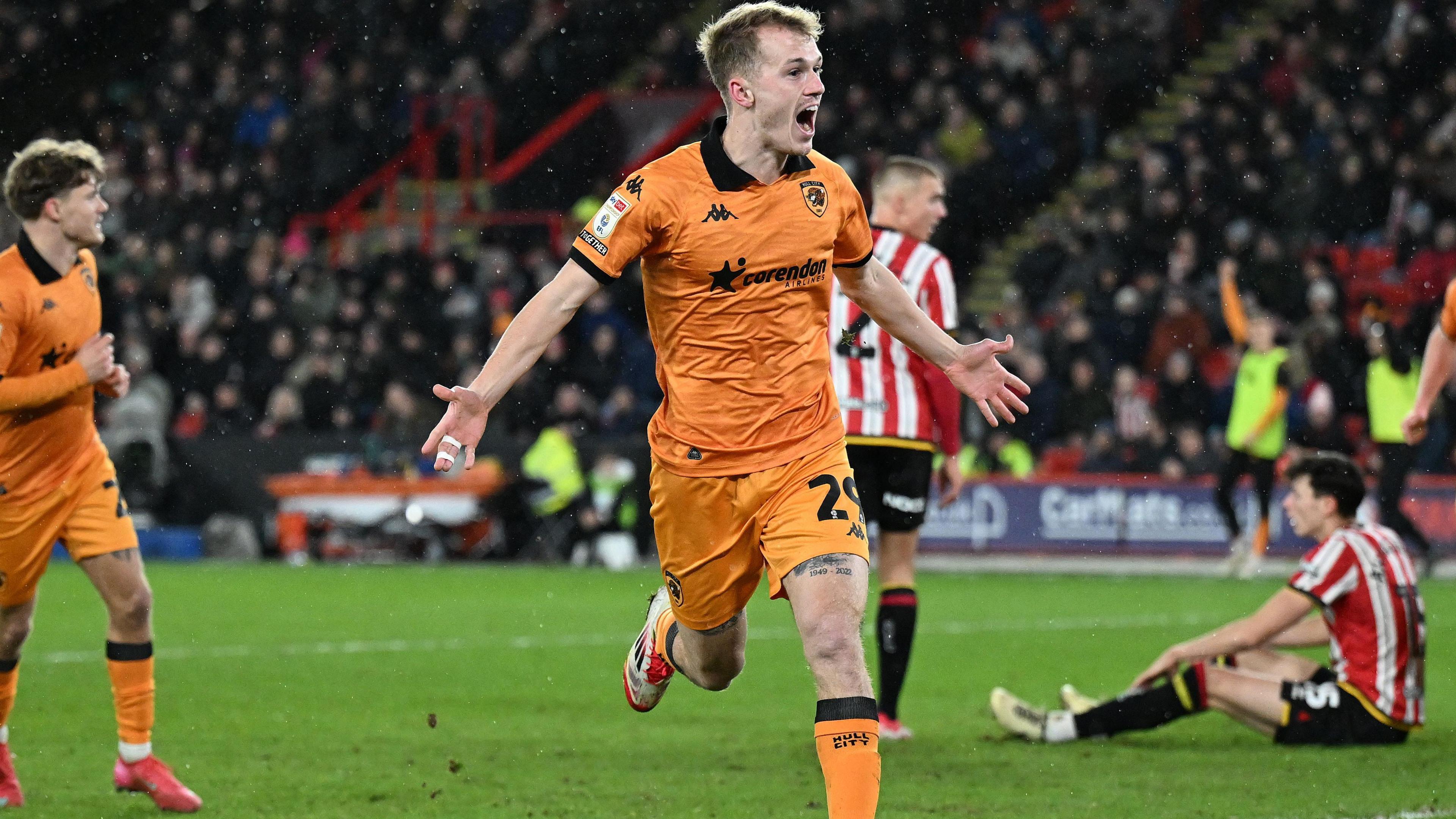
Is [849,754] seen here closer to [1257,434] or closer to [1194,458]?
[1257,434]

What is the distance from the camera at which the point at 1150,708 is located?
7422 mm

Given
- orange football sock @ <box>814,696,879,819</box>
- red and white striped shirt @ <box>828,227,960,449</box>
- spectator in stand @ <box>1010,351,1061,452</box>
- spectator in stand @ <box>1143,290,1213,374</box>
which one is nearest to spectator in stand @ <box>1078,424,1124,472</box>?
spectator in stand @ <box>1010,351,1061,452</box>

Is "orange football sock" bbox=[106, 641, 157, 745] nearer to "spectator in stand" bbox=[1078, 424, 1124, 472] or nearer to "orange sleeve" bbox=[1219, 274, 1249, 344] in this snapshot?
"orange sleeve" bbox=[1219, 274, 1249, 344]

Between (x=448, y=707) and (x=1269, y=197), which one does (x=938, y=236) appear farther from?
(x=448, y=707)

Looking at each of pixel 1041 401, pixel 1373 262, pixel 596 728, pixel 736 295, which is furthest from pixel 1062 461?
pixel 736 295

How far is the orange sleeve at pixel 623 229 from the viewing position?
5074 millimetres

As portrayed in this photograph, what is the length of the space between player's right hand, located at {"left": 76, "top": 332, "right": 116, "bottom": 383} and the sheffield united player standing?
9.44 feet

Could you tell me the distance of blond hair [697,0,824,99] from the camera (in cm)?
527

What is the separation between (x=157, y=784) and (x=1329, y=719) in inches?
169

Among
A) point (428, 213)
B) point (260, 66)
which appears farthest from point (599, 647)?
point (260, 66)

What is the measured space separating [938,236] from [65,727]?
51.6 feet

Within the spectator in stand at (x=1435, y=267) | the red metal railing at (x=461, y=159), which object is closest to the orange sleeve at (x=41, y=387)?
the spectator in stand at (x=1435, y=267)

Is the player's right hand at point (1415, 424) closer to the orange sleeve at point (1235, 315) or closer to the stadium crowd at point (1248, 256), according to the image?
the orange sleeve at point (1235, 315)

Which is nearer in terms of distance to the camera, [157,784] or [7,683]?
[157,784]
